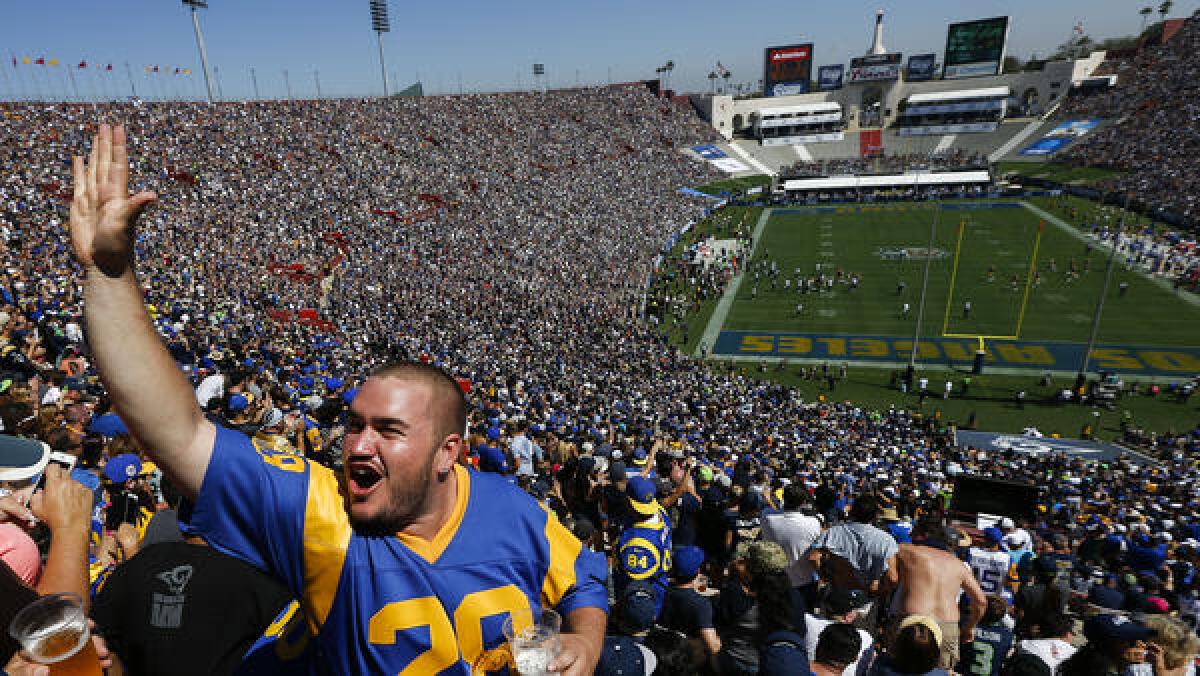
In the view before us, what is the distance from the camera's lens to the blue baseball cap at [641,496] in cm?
542

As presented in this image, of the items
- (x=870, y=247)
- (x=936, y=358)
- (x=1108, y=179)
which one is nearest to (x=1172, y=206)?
(x=1108, y=179)

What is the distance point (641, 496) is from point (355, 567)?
3.76 meters

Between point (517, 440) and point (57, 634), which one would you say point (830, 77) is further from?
point (57, 634)

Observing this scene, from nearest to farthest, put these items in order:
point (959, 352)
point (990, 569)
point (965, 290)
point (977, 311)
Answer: point (990, 569), point (959, 352), point (977, 311), point (965, 290)

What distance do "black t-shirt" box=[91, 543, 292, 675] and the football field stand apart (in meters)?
28.9

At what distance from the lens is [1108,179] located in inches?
2335

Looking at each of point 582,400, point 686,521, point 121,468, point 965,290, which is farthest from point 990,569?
point 965,290

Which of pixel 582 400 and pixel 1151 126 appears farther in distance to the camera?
pixel 1151 126

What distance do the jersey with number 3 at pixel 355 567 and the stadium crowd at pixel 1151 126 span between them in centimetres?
6179

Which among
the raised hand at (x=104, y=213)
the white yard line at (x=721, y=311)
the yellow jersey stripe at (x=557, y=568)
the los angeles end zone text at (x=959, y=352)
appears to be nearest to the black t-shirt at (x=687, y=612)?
the yellow jersey stripe at (x=557, y=568)

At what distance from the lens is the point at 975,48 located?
8494 centimetres

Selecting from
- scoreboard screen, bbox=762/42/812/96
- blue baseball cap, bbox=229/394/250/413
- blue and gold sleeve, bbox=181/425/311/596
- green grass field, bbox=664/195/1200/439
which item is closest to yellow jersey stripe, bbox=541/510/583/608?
blue and gold sleeve, bbox=181/425/311/596

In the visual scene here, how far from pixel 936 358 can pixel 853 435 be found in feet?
37.8

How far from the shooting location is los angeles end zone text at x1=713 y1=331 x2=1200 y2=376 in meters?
27.0
